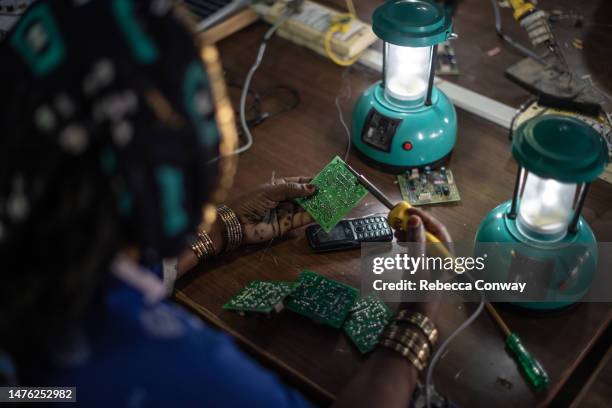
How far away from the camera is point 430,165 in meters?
1.39

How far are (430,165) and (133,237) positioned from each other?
858 millimetres

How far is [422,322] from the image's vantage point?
1049mm

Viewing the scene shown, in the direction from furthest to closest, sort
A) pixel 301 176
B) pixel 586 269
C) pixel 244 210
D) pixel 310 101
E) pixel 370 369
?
pixel 310 101
pixel 301 176
pixel 244 210
pixel 586 269
pixel 370 369

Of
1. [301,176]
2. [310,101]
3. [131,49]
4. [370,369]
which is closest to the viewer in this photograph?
[131,49]

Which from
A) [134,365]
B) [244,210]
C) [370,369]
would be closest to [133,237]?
[134,365]

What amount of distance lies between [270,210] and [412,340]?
407 mm

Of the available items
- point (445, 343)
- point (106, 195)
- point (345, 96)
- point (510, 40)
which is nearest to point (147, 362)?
point (106, 195)

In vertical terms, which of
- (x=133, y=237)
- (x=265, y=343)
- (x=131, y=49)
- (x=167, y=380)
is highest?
(x=131, y=49)

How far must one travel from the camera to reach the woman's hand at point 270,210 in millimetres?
1256

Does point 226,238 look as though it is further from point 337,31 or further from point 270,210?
point 337,31

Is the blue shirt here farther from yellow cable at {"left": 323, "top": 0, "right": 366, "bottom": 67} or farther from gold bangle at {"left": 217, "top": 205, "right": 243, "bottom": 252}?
yellow cable at {"left": 323, "top": 0, "right": 366, "bottom": 67}

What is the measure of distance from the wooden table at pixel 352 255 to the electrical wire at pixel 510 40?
0.02 m

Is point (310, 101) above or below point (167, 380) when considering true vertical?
below

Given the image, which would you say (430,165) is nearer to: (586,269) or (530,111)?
(530,111)
